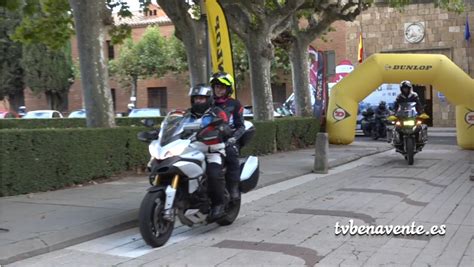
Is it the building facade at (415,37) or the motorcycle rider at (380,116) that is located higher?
the building facade at (415,37)

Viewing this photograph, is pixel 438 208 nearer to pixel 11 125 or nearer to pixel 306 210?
pixel 306 210

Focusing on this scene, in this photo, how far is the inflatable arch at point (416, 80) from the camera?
56.1 feet

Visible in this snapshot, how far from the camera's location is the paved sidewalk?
6332 millimetres

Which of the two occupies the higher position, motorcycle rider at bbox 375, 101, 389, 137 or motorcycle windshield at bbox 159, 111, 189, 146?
motorcycle windshield at bbox 159, 111, 189, 146

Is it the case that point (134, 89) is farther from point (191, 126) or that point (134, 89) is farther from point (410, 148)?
point (191, 126)

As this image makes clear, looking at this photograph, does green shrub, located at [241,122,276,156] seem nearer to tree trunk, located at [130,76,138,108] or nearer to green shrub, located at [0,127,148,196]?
green shrub, located at [0,127,148,196]

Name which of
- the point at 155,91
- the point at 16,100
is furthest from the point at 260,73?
the point at 16,100

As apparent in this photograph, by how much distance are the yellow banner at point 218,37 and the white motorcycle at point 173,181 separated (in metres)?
4.98

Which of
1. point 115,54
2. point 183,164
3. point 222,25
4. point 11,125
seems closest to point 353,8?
point 222,25

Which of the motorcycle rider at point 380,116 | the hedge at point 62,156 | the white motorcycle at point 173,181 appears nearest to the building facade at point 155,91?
the motorcycle rider at point 380,116

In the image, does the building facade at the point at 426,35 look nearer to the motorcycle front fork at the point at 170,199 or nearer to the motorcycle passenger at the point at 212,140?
the motorcycle passenger at the point at 212,140

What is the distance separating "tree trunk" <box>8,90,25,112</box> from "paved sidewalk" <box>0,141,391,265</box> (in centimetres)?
3375

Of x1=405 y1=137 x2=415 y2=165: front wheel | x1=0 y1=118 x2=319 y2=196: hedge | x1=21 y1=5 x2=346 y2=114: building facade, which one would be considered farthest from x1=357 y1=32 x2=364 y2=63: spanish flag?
x1=0 y1=118 x2=319 y2=196: hedge

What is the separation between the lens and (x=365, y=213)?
8031 millimetres
